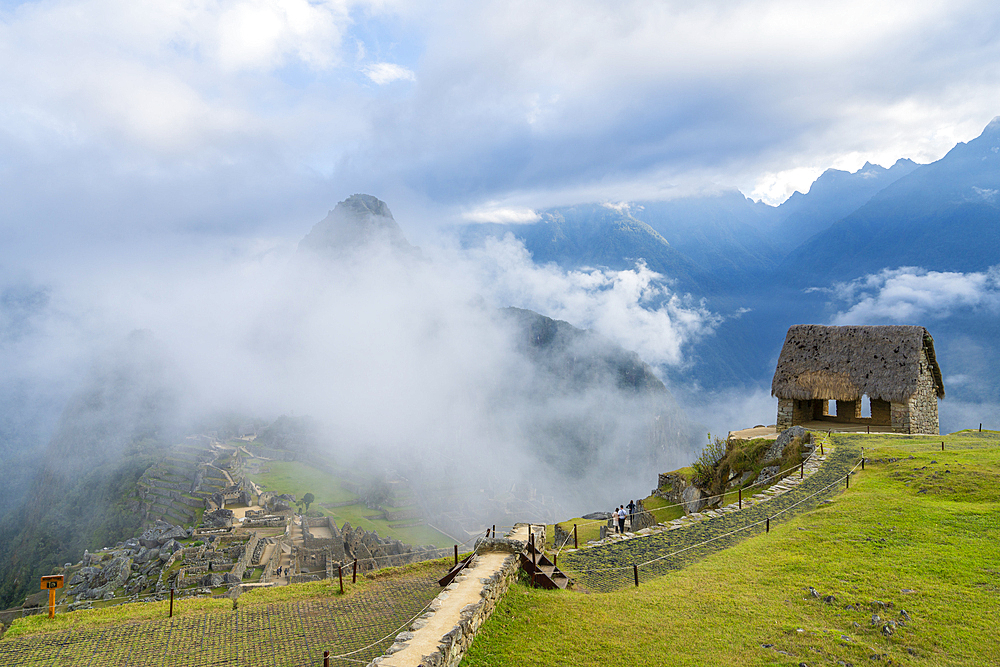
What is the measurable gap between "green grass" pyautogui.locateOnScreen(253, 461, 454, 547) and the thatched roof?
57740 millimetres

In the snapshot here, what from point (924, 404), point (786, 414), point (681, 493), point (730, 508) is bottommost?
point (681, 493)

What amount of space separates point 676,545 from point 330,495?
95.0 metres

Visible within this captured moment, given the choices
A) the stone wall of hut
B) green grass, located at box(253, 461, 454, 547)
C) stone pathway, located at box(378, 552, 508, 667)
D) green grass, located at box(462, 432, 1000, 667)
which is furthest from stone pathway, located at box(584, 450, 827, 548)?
green grass, located at box(253, 461, 454, 547)

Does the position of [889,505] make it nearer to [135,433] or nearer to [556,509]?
[556,509]

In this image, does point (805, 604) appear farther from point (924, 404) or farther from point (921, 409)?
point (924, 404)

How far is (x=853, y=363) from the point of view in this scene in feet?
100

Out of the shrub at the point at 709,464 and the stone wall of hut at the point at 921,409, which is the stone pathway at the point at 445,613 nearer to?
the shrub at the point at 709,464

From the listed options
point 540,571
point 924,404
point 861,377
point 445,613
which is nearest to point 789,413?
point 861,377

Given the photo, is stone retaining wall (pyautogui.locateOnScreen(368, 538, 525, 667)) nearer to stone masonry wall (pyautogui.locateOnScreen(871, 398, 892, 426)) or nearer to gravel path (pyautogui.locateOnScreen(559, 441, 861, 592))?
gravel path (pyautogui.locateOnScreen(559, 441, 861, 592))

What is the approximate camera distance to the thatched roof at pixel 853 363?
2916 cm

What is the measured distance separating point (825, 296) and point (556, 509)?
141938 mm

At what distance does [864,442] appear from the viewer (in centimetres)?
2539

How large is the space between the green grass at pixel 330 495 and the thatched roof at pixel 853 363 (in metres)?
57.7

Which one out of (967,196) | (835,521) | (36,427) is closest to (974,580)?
(835,521)
